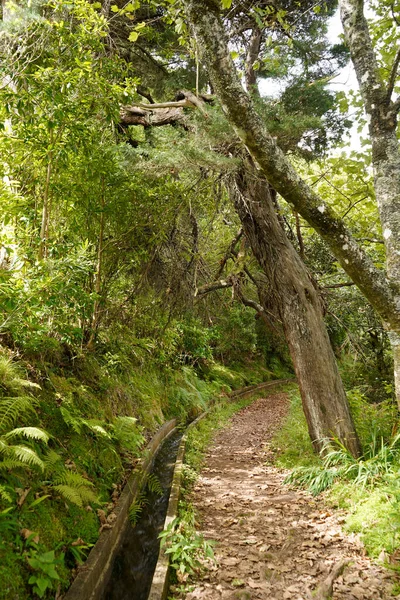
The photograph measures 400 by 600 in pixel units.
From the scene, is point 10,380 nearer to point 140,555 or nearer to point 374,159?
point 140,555

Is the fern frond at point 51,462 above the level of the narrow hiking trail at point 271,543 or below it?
above

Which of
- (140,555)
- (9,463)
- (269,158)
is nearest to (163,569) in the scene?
(140,555)

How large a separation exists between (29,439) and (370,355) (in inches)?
438

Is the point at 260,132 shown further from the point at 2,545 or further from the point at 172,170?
the point at 2,545

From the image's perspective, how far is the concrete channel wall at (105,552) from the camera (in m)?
3.44

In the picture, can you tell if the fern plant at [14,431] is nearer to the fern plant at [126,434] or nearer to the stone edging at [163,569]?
the stone edging at [163,569]

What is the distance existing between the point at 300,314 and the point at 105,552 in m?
4.76

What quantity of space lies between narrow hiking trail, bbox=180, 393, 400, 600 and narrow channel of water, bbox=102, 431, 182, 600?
63 centimetres

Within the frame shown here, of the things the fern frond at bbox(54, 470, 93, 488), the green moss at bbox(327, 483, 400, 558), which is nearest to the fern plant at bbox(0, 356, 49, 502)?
the fern frond at bbox(54, 470, 93, 488)

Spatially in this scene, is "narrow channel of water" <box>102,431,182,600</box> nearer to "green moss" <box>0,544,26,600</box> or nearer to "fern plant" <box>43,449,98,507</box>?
"fern plant" <box>43,449,98,507</box>

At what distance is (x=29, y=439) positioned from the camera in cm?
404

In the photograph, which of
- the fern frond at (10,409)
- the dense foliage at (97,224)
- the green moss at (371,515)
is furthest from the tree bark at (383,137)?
the fern frond at (10,409)

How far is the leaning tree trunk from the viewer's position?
21.5ft

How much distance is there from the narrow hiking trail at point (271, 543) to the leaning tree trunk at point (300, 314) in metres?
1.33
